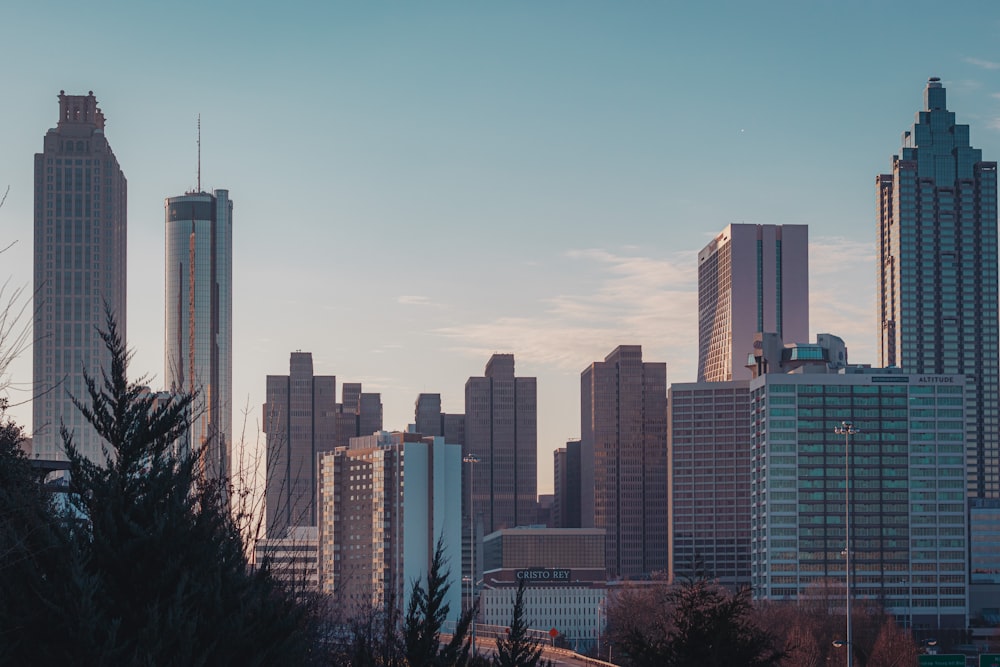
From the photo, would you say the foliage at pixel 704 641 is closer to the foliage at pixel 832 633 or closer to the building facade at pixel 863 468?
the foliage at pixel 832 633

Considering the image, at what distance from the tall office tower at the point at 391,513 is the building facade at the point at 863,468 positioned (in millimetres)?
34913

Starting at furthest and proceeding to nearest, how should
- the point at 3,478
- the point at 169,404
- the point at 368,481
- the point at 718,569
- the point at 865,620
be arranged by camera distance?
the point at 718,569, the point at 368,481, the point at 865,620, the point at 3,478, the point at 169,404

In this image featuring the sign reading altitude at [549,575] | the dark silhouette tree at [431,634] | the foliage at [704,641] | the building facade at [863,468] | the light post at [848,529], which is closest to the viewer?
the dark silhouette tree at [431,634]

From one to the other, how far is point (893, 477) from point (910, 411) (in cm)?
716

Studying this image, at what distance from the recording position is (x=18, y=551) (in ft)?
49.9


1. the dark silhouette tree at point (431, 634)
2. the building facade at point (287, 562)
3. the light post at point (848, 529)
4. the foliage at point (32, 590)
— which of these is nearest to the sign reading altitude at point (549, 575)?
the light post at point (848, 529)

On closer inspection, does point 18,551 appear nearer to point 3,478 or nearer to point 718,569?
point 3,478

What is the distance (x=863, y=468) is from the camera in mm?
150625

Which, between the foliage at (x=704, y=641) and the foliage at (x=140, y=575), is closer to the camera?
the foliage at (x=140, y=575)

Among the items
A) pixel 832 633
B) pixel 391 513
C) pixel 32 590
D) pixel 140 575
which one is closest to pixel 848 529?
pixel 832 633

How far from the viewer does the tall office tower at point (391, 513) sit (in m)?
154

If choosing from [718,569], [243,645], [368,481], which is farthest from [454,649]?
[718,569]

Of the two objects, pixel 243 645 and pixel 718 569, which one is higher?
pixel 243 645

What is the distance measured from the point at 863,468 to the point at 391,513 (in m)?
50.3
